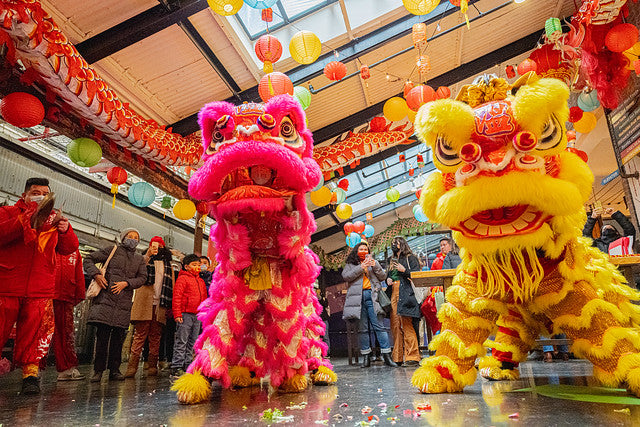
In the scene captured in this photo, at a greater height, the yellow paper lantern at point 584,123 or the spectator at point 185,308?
the yellow paper lantern at point 584,123

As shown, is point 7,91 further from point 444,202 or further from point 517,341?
point 517,341

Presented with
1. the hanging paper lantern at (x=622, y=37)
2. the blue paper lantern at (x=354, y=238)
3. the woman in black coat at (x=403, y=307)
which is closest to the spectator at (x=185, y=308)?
the woman in black coat at (x=403, y=307)

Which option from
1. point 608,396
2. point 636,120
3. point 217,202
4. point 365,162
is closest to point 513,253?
point 608,396

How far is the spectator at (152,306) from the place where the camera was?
3.53m

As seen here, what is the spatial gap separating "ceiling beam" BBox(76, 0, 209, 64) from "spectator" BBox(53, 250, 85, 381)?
1.95m

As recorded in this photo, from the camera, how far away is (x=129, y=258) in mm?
3414

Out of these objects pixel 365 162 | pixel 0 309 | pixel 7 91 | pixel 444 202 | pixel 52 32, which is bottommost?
pixel 0 309

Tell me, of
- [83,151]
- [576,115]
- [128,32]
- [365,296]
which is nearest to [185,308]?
[83,151]

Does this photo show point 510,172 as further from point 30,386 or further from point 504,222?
point 30,386

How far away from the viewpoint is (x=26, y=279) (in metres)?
2.24

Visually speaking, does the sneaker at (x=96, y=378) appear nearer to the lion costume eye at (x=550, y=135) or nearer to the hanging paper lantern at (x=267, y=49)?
the hanging paper lantern at (x=267, y=49)

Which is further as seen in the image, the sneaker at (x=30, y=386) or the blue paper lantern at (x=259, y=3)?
the blue paper lantern at (x=259, y=3)

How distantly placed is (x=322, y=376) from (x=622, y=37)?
12.4ft

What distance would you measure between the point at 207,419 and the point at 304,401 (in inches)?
17.2
